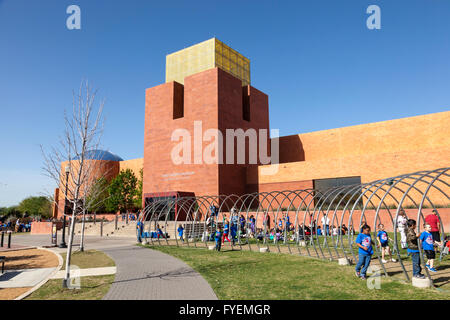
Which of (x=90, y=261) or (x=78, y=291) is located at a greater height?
(x=78, y=291)

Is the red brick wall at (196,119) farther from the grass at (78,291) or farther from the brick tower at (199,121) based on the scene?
the grass at (78,291)

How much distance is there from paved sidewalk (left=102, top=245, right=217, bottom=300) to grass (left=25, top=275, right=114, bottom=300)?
26cm

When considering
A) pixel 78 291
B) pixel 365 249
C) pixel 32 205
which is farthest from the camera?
pixel 32 205

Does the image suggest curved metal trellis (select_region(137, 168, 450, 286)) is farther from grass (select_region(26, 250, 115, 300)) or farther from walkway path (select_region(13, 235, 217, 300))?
grass (select_region(26, 250, 115, 300))

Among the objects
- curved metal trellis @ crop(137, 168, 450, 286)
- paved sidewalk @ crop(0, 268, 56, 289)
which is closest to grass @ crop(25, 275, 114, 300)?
paved sidewalk @ crop(0, 268, 56, 289)

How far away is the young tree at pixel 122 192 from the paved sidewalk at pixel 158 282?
41.9 m

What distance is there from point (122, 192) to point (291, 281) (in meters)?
49.5

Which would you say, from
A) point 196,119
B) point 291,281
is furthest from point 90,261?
point 196,119

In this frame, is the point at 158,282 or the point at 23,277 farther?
the point at 23,277

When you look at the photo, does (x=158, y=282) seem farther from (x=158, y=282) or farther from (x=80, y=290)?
(x=80, y=290)

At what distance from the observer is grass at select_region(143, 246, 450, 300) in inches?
273

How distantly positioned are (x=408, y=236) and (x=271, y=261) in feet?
18.1

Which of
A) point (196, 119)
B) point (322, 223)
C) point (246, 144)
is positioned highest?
point (196, 119)

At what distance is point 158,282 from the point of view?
28.4 ft
